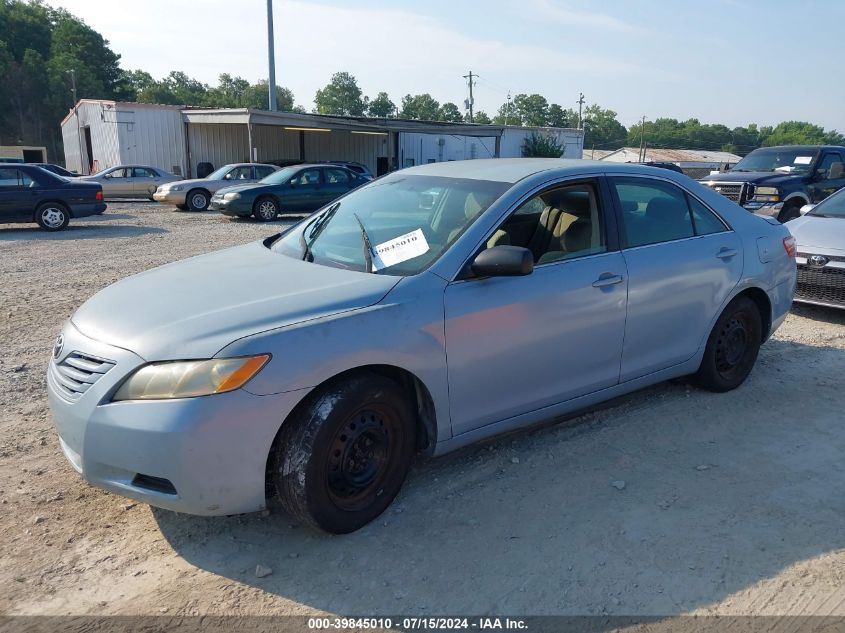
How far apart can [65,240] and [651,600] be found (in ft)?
45.2

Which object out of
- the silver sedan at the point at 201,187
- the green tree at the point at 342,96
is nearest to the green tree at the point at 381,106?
the green tree at the point at 342,96

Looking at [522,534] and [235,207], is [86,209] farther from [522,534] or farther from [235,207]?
[522,534]

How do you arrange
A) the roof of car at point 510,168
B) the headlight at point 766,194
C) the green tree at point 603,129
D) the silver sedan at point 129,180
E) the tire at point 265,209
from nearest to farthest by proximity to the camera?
the roof of car at point 510,168, the headlight at point 766,194, the tire at point 265,209, the silver sedan at point 129,180, the green tree at point 603,129

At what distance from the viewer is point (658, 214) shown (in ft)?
14.9

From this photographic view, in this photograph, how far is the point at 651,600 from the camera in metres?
2.79

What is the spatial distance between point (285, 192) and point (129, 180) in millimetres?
8962

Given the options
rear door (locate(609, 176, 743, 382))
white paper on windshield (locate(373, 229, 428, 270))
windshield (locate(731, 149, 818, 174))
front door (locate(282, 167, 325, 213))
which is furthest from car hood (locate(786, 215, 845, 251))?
front door (locate(282, 167, 325, 213))

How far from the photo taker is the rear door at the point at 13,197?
47.5 ft

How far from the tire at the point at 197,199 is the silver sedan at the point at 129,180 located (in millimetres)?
4420

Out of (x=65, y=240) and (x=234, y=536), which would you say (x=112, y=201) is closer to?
(x=65, y=240)

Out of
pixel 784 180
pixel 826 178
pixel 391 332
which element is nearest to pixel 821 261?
pixel 391 332

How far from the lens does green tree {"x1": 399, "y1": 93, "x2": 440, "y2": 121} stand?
129250 millimetres

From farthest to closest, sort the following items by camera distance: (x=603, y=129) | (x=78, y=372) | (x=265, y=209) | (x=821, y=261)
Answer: (x=603, y=129), (x=265, y=209), (x=821, y=261), (x=78, y=372)

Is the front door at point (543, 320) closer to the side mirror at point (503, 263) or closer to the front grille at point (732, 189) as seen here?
the side mirror at point (503, 263)
